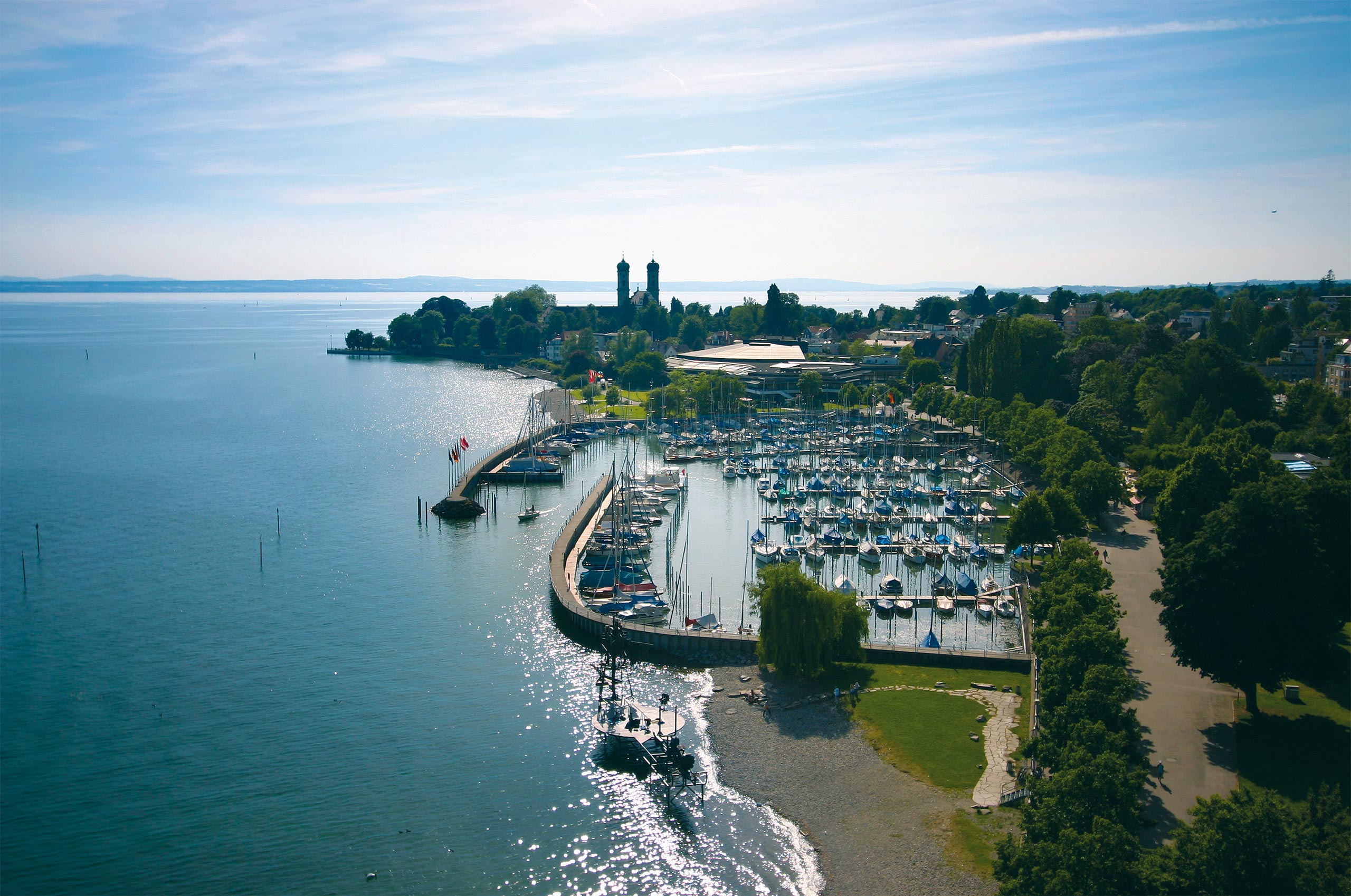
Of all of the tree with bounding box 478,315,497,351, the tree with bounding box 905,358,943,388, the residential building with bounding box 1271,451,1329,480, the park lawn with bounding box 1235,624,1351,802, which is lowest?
the park lawn with bounding box 1235,624,1351,802

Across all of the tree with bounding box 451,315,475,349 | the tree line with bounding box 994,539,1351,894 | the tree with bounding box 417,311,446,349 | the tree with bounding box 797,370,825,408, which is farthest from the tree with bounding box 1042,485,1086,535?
the tree with bounding box 417,311,446,349

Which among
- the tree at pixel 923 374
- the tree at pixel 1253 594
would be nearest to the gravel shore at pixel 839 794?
the tree at pixel 1253 594

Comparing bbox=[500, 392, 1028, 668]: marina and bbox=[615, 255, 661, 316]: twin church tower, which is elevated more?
bbox=[615, 255, 661, 316]: twin church tower

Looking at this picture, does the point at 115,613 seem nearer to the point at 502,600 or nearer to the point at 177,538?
the point at 177,538

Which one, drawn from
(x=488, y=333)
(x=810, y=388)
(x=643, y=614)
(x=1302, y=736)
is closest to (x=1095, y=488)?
(x=1302, y=736)

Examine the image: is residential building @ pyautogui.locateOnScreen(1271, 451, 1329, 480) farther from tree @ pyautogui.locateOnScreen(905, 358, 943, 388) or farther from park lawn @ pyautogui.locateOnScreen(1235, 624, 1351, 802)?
tree @ pyautogui.locateOnScreen(905, 358, 943, 388)

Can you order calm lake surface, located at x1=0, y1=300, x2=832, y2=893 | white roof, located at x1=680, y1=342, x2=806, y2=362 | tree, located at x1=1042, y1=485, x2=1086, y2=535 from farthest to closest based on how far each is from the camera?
white roof, located at x1=680, y1=342, x2=806, y2=362 < tree, located at x1=1042, y1=485, x2=1086, y2=535 < calm lake surface, located at x1=0, y1=300, x2=832, y2=893

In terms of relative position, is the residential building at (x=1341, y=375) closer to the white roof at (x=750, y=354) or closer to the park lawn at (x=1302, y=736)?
the park lawn at (x=1302, y=736)
